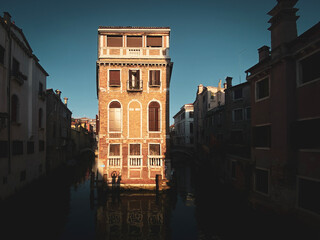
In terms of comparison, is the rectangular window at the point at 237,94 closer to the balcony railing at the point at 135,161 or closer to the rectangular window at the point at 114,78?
the balcony railing at the point at 135,161

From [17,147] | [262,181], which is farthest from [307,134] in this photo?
[17,147]

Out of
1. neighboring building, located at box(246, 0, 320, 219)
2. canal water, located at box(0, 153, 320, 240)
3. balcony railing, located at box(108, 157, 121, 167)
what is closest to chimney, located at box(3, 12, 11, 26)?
canal water, located at box(0, 153, 320, 240)

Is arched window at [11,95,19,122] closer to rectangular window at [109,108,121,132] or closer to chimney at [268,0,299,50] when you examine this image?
rectangular window at [109,108,121,132]

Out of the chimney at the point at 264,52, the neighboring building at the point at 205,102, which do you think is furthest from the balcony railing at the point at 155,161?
the neighboring building at the point at 205,102

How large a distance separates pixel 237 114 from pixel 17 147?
21.9 meters

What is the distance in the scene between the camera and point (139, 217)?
13.0 meters

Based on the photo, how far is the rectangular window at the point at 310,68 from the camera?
8.85m

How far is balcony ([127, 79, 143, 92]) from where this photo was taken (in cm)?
1725

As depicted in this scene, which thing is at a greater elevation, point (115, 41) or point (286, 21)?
point (115, 41)

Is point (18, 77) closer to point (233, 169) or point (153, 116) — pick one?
point (153, 116)

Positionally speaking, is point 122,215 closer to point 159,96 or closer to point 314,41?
point 159,96

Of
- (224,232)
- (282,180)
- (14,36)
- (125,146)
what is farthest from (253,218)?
(14,36)

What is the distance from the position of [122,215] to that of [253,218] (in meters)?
8.64

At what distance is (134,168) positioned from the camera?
17.2 meters
